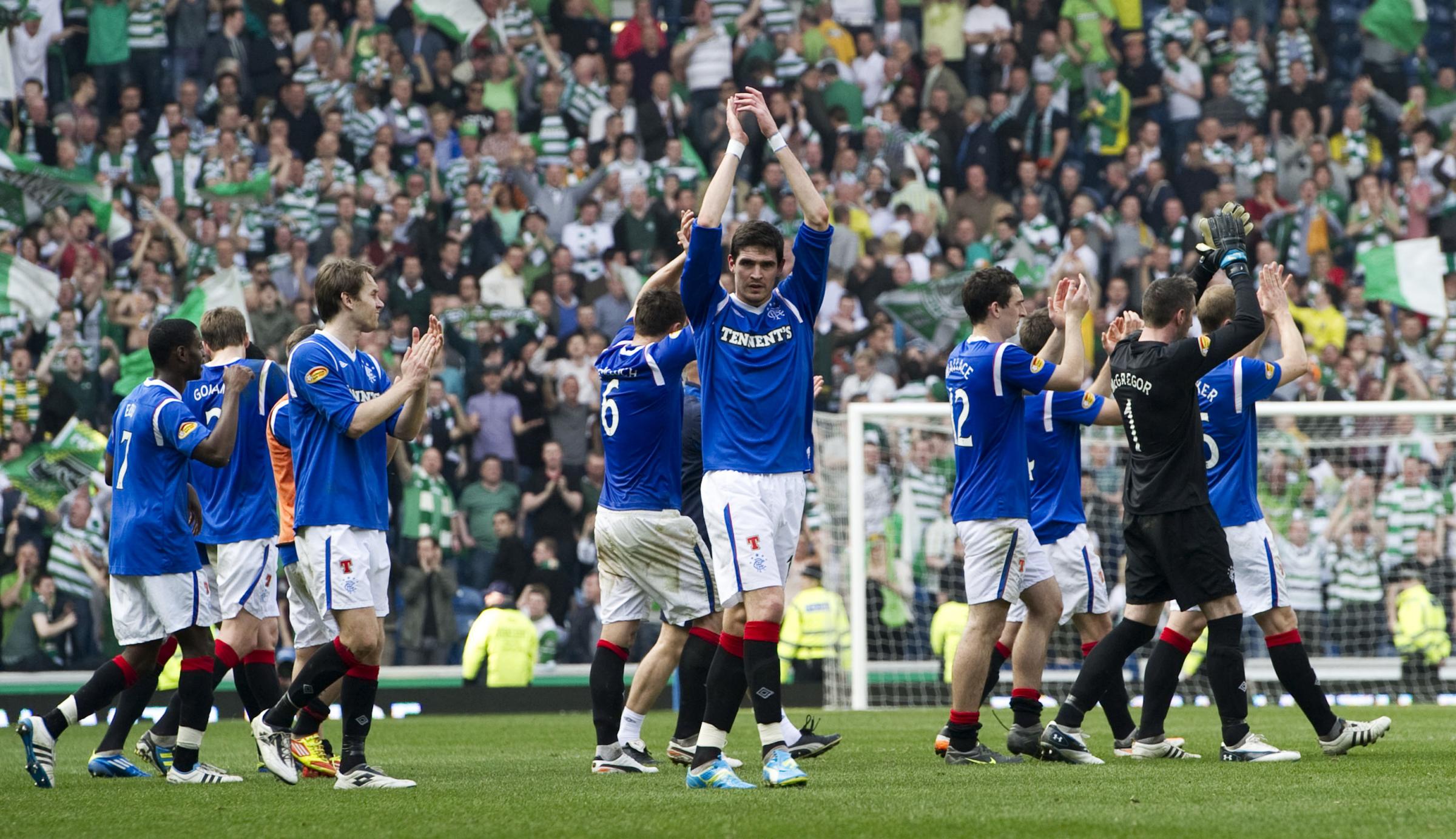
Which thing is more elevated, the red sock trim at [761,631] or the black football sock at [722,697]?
the red sock trim at [761,631]

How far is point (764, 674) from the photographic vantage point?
6.84 meters

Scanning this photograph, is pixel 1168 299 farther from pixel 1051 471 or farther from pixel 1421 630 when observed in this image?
pixel 1421 630

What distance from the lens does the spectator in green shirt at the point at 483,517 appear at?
16.7 m

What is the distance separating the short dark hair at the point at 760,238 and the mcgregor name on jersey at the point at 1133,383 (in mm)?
2212

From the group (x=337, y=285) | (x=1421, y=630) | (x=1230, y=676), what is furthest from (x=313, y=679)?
(x=1421, y=630)

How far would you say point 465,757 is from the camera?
31.7 ft

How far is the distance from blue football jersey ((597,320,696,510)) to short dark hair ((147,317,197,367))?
213cm

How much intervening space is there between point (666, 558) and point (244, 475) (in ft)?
8.32

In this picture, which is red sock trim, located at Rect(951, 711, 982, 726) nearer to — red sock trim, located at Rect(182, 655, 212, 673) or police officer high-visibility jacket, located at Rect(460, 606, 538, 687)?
red sock trim, located at Rect(182, 655, 212, 673)

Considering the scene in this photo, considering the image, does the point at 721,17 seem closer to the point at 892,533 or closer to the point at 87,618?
the point at 892,533

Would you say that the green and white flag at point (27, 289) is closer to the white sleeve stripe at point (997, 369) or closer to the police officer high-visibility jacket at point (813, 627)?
the police officer high-visibility jacket at point (813, 627)

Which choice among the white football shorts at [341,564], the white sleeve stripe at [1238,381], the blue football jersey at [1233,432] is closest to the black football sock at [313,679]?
the white football shorts at [341,564]

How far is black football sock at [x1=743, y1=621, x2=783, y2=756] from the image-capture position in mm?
6832

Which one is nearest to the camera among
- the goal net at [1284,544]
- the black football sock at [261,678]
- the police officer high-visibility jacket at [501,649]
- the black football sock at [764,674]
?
the black football sock at [764,674]
